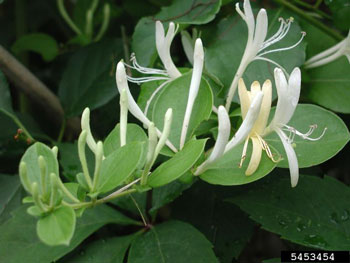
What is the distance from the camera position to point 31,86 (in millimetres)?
986

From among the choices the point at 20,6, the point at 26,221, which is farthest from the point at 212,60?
the point at 20,6

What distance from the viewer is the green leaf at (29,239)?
0.69 metres

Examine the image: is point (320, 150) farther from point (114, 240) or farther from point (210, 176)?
point (114, 240)

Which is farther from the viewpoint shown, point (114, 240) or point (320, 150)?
point (114, 240)

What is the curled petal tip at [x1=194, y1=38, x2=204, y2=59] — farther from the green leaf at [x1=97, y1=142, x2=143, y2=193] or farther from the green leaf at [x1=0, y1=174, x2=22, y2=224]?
the green leaf at [x1=0, y1=174, x2=22, y2=224]

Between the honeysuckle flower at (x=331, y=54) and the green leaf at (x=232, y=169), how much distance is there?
10.8 inches

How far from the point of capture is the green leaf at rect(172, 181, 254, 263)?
795 mm

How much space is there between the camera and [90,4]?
1146 mm

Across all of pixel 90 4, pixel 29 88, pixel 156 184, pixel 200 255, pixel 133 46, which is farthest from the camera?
pixel 90 4

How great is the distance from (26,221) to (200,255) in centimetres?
27

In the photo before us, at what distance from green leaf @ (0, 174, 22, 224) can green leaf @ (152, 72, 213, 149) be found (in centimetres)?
34

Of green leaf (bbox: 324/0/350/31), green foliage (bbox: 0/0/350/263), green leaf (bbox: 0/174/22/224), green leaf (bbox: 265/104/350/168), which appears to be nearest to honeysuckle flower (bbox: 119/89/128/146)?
green foliage (bbox: 0/0/350/263)

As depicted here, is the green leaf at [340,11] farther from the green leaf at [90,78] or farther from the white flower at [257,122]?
the green leaf at [90,78]

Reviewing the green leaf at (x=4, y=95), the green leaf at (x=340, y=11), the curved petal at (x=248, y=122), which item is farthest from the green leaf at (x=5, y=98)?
the green leaf at (x=340, y=11)
